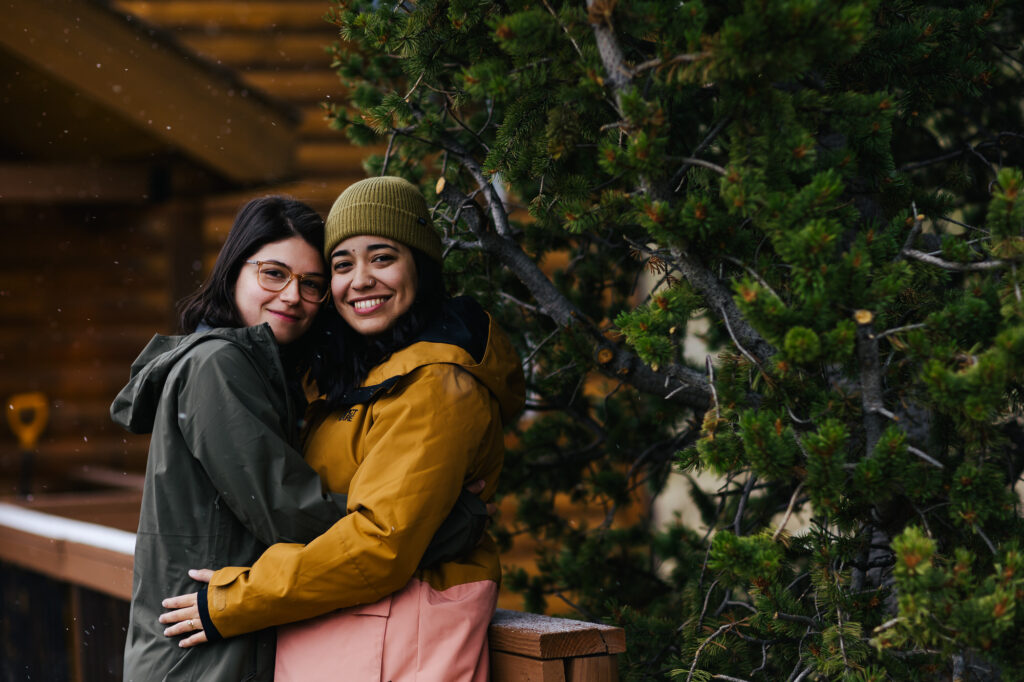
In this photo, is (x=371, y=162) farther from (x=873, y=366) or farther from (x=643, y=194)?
(x=873, y=366)

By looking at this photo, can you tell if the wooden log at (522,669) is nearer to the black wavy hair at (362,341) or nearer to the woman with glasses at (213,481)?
the woman with glasses at (213,481)

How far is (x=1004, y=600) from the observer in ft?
4.83

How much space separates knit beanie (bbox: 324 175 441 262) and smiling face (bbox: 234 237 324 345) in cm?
10

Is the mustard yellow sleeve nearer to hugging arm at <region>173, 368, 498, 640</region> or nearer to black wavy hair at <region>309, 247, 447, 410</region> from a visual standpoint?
hugging arm at <region>173, 368, 498, 640</region>

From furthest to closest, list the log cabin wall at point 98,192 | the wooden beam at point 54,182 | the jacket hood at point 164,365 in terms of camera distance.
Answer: the wooden beam at point 54,182, the log cabin wall at point 98,192, the jacket hood at point 164,365

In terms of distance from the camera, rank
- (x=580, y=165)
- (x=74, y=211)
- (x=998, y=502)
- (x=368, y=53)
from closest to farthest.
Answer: (x=998, y=502)
(x=580, y=165)
(x=368, y=53)
(x=74, y=211)

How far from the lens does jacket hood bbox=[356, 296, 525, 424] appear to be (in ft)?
6.75

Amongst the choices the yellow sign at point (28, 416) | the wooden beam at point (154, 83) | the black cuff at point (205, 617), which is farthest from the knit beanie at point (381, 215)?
the yellow sign at point (28, 416)

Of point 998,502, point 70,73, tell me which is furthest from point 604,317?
point 70,73

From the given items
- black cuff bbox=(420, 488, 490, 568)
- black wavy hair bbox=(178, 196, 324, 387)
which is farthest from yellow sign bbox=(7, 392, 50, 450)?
black cuff bbox=(420, 488, 490, 568)

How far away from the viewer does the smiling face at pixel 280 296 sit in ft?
7.76

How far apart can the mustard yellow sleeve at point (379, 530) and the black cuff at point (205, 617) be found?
0.6 inches

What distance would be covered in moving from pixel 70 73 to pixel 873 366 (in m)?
3.61

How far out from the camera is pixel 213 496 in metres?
2.10
